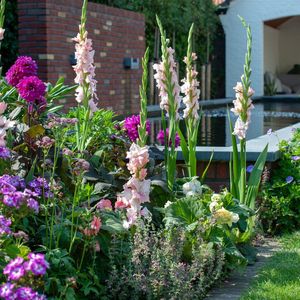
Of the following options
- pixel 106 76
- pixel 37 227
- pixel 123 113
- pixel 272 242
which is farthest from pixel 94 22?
pixel 37 227

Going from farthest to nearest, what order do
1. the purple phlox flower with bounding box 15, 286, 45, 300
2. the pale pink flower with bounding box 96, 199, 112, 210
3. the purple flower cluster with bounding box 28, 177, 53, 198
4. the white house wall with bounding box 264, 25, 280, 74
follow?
the white house wall with bounding box 264, 25, 280, 74 < the pale pink flower with bounding box 96, 199, 112, 210 < the purple flower cluster with bounding box 28, 177, 53, 198 < the purple phlox flower with bounding box 15, 286, 45, 300

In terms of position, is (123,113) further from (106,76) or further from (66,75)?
(66,75)

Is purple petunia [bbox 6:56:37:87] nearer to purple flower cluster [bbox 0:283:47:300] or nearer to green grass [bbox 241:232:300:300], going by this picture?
green grass [bbox 241:232:300:300]

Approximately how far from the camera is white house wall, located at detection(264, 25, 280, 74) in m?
23.2

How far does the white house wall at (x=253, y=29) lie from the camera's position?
20984mm

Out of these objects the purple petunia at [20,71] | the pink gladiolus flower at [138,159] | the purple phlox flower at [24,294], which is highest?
the purple petunia at [20,71]

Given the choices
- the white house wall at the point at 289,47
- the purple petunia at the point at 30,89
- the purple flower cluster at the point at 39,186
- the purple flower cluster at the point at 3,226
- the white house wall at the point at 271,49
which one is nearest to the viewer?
the purple flower cluster at the point at 3,226

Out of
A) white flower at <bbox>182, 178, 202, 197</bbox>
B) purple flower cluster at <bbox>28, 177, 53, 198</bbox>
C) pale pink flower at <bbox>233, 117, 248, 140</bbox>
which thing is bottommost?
white flower at <bbox>182, 178, 202, 197</bbox>


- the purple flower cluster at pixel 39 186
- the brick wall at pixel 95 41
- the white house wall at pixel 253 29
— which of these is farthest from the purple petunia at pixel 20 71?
the white house wall at pixel 253 29

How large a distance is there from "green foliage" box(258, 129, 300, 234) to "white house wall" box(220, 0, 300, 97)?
1578 centimetres

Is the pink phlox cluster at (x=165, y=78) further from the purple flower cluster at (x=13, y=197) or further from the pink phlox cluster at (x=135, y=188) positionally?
the purple flower cluster at (x=13, y=197)

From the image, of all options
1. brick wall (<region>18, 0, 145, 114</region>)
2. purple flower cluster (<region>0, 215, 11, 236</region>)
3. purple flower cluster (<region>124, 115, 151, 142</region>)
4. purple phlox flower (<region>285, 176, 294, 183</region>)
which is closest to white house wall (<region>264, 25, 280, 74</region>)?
brick wall (<region>18, 0, 145, 114</region>)

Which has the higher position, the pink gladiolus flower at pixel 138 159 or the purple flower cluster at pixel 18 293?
the pink gladiolus flower at pixel 138 159

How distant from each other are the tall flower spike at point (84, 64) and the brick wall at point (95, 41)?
19.7 feet
